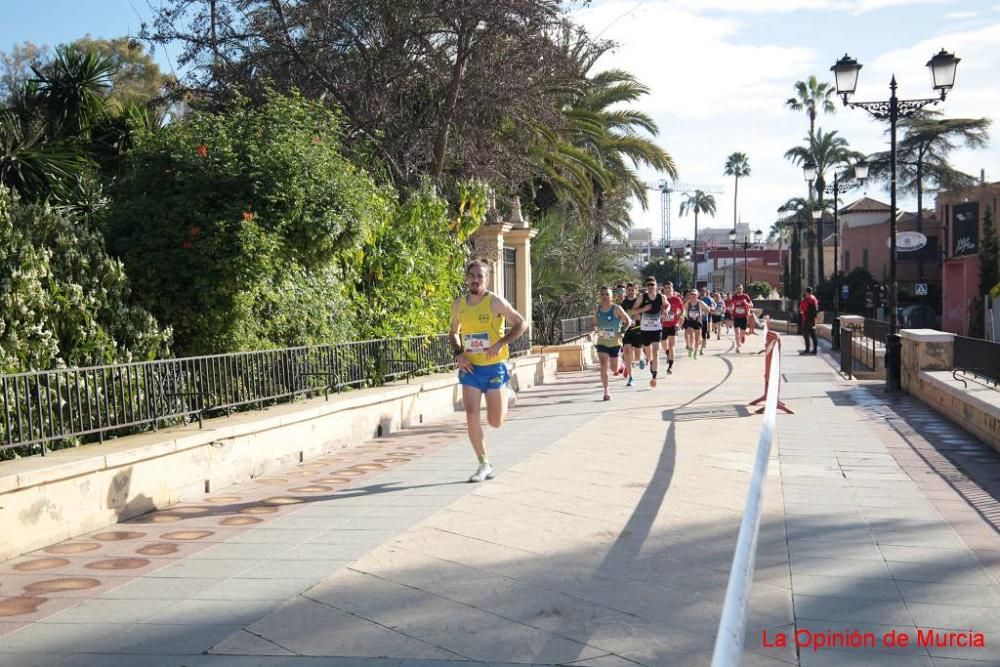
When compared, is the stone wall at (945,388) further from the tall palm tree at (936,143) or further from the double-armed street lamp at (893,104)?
the tall palm tree at (936,143)

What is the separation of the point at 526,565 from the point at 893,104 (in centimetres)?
1317

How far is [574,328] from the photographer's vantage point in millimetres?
24391

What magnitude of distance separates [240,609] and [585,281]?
24.7 m

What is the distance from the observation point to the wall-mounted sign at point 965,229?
5062 cm

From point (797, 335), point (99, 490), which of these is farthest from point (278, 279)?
point (797, 335)

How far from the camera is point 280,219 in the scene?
32.6 feet

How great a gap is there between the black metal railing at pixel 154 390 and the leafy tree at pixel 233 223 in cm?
47

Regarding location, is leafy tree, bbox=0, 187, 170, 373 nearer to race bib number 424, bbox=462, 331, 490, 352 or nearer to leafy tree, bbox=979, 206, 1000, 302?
race bib number 424, bbox=462, 331, 490, 352

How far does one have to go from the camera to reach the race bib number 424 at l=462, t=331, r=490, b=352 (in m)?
8.04

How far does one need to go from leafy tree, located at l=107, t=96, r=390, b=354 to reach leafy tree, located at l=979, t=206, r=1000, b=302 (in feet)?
136

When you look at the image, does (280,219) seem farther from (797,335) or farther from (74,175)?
(797,335)

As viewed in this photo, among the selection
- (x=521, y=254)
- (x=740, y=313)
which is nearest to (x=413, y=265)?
(x=521, y=254)

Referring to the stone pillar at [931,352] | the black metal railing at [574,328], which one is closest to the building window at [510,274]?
the black metal railing at [574,328]

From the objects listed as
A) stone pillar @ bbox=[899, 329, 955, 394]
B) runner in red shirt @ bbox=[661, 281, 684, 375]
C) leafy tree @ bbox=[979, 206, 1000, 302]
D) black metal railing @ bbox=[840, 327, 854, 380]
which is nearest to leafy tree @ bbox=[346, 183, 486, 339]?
runner in red shirt @ bbox=[661, 281, 684, 375]
